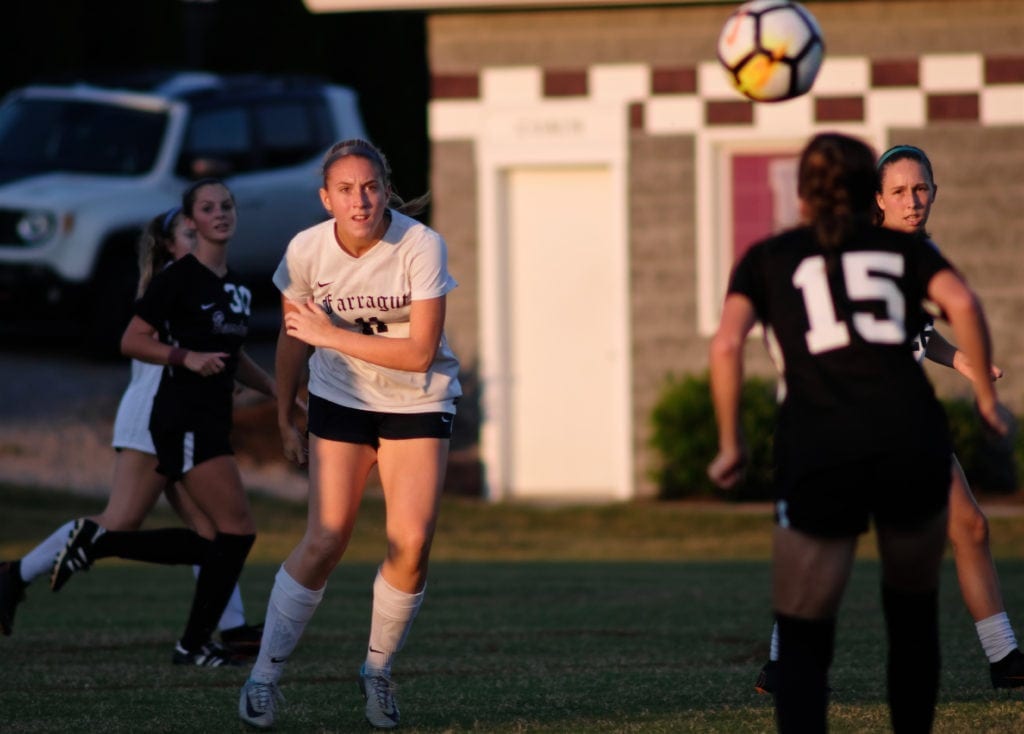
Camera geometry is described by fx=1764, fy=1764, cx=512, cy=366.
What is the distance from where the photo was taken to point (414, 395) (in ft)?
19.3

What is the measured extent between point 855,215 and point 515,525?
10664 mm

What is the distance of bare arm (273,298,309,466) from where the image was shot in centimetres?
608

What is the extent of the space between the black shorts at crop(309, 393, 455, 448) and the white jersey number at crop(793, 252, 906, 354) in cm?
172

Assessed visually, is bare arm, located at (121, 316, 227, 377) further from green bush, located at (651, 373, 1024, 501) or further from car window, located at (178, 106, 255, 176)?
car window, located at (178, 106, 255, 176)

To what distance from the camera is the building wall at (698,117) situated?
15.2 m

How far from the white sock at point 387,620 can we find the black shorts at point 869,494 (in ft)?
5.75

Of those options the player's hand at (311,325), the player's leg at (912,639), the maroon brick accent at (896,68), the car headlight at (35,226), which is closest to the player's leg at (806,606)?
the player's leg at (912,639)

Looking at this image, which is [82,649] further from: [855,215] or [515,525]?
[515,525]

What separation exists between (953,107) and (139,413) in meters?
9.62

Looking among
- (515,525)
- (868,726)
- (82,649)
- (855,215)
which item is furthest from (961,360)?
(515,525)

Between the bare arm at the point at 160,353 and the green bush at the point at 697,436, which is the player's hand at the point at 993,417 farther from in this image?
the green bush at the point at 697,436

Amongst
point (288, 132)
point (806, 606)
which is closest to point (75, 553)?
point (806, 606)

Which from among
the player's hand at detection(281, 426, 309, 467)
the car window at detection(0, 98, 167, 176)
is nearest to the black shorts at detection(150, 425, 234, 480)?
the player's hand at detection(281, 426, 309, 467)

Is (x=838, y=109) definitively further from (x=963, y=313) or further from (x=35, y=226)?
(x=963, y=313)
